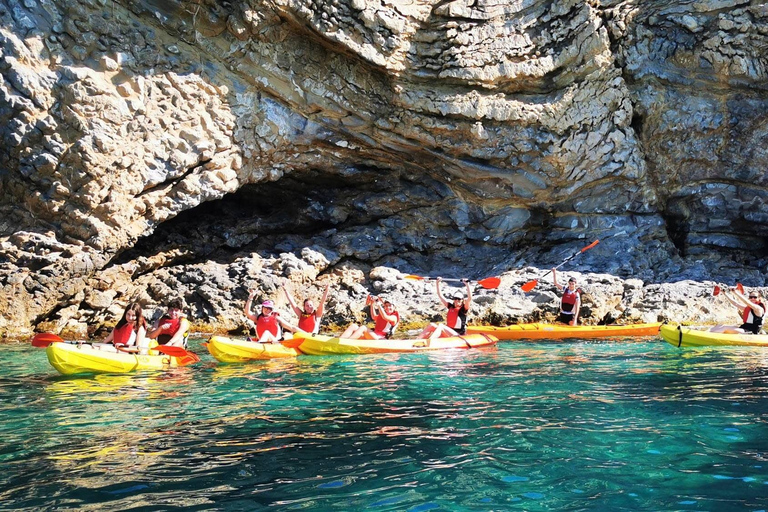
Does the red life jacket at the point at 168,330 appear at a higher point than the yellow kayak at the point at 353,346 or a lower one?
higher

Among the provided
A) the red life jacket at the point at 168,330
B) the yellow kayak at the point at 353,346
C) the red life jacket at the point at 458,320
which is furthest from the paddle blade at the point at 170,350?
the red life jacket at the point at 458,320

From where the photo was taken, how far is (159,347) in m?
9.14

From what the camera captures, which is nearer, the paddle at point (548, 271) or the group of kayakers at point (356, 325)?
the group of kayakers at point (356, 325)

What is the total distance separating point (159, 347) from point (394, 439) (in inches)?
204

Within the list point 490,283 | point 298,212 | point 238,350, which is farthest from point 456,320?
point 298,212

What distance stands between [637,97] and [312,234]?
355 inches

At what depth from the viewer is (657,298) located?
1454 centimetres

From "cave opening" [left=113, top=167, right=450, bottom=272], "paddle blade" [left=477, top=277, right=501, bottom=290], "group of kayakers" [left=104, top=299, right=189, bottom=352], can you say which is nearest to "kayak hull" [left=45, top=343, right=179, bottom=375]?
"group of kayakers" [left=104, top=299, right=189, bottom=352]

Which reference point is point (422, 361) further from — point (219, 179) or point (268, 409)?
point (219, 179)

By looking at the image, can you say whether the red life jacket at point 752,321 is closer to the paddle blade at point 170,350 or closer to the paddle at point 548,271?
the paddle at point 548,271

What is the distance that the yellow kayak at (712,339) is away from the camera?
10539mm

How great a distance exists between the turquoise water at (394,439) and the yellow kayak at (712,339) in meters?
1.95

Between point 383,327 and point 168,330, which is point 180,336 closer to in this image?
point 168,330

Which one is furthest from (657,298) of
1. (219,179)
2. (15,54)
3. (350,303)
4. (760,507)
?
(15,54)
